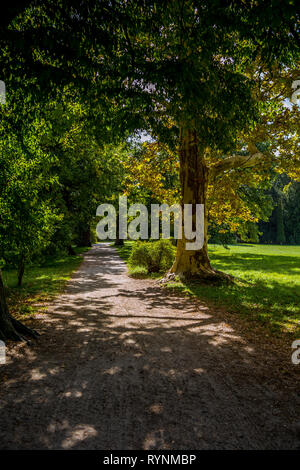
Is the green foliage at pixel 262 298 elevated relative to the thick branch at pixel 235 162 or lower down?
lower down

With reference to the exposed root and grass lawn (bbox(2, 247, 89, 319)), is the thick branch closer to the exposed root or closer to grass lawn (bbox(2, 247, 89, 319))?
the exposed root

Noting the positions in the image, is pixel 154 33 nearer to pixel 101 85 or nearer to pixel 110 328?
pixel 101 85

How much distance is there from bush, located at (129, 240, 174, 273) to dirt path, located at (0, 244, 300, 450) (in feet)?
25.3

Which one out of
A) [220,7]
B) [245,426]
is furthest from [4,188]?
[245,426]

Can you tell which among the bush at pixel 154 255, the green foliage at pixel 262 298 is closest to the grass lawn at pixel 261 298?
the green foliage at pixel 262 298

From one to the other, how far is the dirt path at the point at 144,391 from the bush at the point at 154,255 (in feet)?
25.3

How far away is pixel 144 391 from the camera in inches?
134

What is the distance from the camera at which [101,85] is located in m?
5.64

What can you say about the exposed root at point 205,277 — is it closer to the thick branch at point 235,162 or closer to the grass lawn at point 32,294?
the grass lawn at point 32,294

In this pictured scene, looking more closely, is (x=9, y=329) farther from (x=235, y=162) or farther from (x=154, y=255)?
(x=235, y=162)

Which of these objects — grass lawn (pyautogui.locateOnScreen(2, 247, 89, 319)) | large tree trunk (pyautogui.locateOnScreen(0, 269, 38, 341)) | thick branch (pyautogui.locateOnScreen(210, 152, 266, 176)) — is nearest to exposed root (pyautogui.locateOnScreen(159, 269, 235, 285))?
grass lawn (pyautogui.locateOnScreen(2, 247, 89, 319))

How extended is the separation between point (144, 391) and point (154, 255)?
34.8 ft

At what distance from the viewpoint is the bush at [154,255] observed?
13.9 metres

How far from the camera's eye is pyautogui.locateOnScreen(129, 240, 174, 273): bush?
45.5 ft
